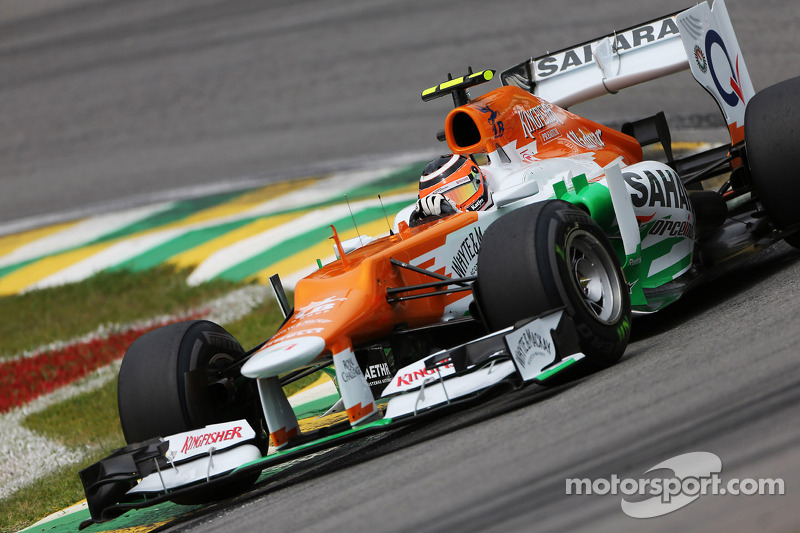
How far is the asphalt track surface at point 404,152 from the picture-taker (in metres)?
4.36

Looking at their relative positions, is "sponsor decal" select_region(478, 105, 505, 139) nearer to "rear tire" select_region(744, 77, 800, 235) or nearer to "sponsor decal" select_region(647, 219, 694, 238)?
"sponsor decal" select_region(647, 219, 694, 238)

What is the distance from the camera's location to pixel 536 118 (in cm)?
768

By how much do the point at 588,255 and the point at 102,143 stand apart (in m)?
11.7

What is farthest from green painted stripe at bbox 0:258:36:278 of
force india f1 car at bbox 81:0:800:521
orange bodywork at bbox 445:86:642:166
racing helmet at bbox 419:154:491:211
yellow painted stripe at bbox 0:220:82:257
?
racing helmet at bbox 419:154:491:211

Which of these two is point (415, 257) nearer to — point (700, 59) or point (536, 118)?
point (536, 118)

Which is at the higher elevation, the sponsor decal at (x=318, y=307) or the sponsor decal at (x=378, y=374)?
the sponsor decal at (x=318, y=307)

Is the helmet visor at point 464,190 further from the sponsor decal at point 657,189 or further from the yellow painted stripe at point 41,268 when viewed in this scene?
the yellow painted stripe at point 41,268

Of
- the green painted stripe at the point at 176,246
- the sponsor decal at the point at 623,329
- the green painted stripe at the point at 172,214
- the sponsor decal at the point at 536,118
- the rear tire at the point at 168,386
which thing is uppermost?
the green painted stripe at the point at 172,214

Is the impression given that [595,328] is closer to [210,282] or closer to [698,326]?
[698,326]

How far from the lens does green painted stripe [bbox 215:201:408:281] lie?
460 inches

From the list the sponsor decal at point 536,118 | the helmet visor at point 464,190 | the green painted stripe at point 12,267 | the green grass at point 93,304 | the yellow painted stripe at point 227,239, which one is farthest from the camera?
the green painted stripe at point 12,267

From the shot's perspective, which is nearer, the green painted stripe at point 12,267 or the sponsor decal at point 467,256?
the sponsor decal at point 467,256

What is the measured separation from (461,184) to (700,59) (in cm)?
251

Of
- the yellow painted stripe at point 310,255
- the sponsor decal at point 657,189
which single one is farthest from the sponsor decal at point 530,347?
the yellow painted stripe at point 310,255
